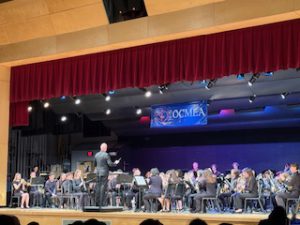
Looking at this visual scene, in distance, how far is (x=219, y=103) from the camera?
1842 centimetres

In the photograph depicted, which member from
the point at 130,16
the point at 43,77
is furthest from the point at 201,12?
the point at 43,77

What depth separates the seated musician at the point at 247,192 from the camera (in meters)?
11.9

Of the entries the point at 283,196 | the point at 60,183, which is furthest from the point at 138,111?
the point at 283,196

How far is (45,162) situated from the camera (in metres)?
22.2

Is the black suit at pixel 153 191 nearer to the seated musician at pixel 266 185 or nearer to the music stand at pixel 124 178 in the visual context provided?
the music stand at pixel 124 178

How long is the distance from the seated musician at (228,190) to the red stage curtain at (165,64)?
409cm

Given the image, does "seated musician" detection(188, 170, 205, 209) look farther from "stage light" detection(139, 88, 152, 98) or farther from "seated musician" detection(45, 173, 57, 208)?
"stage light" detection(139, 88, 152, 98)

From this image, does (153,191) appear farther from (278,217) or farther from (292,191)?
(278,217)

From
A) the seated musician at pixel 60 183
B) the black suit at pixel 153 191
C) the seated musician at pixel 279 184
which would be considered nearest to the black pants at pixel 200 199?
the black suit at pixel 153 191

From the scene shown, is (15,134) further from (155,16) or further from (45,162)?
(155,16)

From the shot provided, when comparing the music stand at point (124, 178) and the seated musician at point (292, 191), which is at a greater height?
the music stand at point (124, 178)

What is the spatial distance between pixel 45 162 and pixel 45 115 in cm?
210

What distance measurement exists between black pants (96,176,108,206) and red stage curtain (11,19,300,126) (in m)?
2.15

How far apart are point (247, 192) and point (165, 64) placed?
3.80 m
